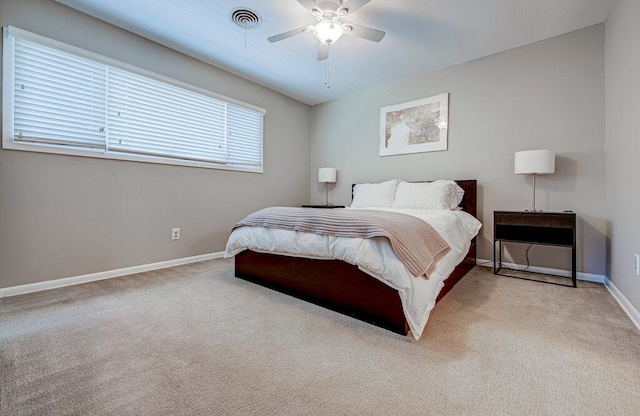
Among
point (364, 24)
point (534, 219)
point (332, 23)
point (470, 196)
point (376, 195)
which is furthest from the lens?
point (376, 195)

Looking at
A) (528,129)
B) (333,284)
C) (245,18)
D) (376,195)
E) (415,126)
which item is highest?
(245,18)

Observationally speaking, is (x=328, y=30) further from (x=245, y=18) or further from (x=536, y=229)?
(x=536, y=229)

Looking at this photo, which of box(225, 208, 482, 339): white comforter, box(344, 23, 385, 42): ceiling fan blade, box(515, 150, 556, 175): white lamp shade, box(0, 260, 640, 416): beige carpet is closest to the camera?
box(0, 260, 640, 416): beige carpet

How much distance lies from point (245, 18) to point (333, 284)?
2.57m

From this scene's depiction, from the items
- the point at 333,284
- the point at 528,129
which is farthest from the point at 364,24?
the point at 333,284

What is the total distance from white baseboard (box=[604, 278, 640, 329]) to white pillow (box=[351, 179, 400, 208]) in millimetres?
2137

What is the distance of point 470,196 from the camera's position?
10.7 ft

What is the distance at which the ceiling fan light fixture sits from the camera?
89.7 inches

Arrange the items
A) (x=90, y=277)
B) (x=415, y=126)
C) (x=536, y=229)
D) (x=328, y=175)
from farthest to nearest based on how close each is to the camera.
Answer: (x=328, y=175) < (x=415, y=126) < (x=536, y=229) < (x=90, y=277)

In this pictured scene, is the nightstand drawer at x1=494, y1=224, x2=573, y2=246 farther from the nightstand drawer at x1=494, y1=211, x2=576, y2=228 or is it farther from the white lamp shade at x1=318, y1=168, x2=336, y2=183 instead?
the white lamp shade at x1=318, y1=168, x2=336, y2=183

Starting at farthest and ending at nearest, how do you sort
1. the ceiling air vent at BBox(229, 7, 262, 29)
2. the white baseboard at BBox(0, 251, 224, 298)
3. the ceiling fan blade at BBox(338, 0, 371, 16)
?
the ceiling air vent at BBox(229, 7, 262, 29)
the white baseboard at BBox(0, 251, 224, 298)
the ceiling fan blade at BBox(338, 0, 371, 16)

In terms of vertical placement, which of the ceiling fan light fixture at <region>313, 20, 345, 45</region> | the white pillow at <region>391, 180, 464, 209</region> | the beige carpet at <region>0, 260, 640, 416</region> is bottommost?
the beige carpet at <region>0, 260, 640, 416</region>

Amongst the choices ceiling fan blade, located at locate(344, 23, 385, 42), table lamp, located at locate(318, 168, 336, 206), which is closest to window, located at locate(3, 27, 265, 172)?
table lamp, located at locate(318, 168, 336, 206)

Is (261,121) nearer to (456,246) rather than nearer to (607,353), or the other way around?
(456,246)
